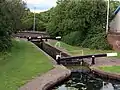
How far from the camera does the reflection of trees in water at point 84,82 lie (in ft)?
64.8

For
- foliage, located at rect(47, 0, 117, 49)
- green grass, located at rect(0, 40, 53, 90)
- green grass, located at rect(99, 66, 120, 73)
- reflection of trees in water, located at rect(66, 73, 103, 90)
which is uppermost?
foliage, located at rect(47, 0, 117, 49)

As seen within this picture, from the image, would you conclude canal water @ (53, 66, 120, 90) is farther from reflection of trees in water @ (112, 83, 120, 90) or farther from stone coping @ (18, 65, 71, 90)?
stone coping @ (18, 65, 71, 90)

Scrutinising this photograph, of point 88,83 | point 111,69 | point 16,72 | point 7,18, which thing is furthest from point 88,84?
point 7,18

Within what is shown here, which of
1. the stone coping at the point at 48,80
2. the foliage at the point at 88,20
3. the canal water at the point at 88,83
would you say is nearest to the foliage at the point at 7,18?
the foliage at the point at 88,20

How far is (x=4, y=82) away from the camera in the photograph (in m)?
17.0

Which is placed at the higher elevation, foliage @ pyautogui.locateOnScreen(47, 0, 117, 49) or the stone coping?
foliage @ pyautogui.locateOnScreen(47, 0, 117, 49)

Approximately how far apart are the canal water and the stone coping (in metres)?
0.45

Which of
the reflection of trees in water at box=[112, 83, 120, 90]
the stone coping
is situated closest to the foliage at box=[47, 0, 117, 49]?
the stone coping

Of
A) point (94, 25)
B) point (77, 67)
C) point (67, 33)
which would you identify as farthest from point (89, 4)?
point (77, 67)

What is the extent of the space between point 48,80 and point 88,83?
3.43m

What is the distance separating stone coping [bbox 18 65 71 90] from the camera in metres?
16.7

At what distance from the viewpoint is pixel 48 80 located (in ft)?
61.4

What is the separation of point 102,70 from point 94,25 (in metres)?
22.3

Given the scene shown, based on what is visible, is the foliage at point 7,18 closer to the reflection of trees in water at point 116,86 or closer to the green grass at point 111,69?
the green grass at point 111,69
